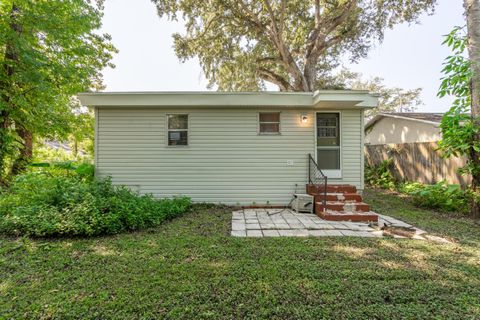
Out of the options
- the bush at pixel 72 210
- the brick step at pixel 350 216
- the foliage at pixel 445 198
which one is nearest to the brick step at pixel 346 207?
the brick step at pixel 350 216

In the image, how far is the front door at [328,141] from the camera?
627cm

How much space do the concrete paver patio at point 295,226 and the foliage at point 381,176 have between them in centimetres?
481

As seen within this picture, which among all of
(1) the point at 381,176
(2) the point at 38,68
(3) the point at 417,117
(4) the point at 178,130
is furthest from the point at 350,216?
(3) the point at 417,117

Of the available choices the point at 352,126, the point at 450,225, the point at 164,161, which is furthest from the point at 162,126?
the point at 450,225

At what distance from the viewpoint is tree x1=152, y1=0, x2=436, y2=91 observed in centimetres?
1010

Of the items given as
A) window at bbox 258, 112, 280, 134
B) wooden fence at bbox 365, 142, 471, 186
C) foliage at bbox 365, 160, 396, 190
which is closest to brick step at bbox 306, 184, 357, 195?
window at bbox 258, 112, 280, 134

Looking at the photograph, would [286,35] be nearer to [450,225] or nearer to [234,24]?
[234,24]

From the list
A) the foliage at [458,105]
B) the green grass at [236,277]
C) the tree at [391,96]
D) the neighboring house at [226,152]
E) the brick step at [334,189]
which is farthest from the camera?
the tree at [391,96]

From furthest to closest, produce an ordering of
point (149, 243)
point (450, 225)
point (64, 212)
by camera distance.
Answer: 1. point (450, 225)
2. point (64, 212)
3. point (149, 243)

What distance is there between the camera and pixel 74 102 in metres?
10.4

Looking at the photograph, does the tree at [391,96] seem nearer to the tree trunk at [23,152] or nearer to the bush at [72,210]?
the bush at [72,210]

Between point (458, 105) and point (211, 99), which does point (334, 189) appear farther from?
point (211, 99)

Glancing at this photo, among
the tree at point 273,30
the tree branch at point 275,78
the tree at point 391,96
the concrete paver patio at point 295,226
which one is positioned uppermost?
the tree at point 391,96

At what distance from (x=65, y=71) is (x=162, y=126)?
4623 millimetres
